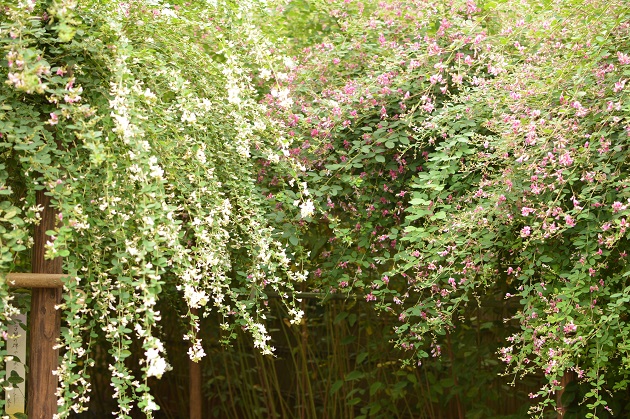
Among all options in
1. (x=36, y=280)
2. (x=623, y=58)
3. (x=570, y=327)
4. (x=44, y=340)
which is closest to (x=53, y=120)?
(x=36, y=280)

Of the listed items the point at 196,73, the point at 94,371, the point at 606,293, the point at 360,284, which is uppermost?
the point at 196,73

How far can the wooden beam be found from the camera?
2121 mm

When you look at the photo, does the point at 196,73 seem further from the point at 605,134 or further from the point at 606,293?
the point at 606,293

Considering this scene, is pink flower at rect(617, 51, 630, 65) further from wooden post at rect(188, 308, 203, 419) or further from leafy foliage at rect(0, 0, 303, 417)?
wooden post at rect(188, 308, 203, 419)

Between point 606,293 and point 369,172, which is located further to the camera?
point 369,172

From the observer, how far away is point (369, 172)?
3178 millimetres

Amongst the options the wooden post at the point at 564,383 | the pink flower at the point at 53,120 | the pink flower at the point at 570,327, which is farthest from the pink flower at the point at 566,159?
the pink flower at the point at 53,120

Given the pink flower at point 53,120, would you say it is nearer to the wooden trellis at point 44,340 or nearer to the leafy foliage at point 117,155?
the leafy foliage at point 117,155

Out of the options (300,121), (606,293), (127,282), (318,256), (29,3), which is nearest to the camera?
(29,3)

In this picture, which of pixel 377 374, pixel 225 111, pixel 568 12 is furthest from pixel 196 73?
pixel 377 374

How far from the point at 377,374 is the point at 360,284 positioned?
1227mm

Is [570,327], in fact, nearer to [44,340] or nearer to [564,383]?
[564,383]

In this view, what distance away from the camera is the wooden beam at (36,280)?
6.96 ft

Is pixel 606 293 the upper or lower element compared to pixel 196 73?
lower
